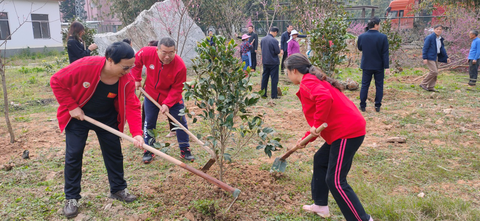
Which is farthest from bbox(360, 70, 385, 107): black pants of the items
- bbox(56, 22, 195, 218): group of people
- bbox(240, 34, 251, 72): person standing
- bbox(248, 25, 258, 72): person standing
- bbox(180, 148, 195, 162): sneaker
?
bbox(248, 25, 258, 72): person standing

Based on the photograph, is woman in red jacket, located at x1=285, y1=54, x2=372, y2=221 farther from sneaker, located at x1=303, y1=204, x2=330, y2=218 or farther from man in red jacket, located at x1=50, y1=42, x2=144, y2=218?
man in red jacket, located at x1=50, y1=42, x2=144, y2=218

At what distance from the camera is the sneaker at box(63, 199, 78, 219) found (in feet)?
9.67

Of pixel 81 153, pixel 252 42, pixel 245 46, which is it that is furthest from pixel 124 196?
pixel 252 42

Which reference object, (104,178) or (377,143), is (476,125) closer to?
(377,143)

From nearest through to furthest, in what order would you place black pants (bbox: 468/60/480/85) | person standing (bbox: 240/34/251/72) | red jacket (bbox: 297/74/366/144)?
red jacket (bbox: 297/74/366/144)
black pants (bbox: 468/60/480/85)
person standing (bbox: 240/34/251/72)

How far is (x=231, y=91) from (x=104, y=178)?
1.88 meters

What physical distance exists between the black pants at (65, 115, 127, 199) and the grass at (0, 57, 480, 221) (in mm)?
238

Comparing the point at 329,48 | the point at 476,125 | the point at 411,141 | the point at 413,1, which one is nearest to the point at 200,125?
the point at 329,48

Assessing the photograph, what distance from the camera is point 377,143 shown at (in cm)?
483

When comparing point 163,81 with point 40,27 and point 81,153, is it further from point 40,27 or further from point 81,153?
point 40,27

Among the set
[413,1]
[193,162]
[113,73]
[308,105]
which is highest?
[413,1]

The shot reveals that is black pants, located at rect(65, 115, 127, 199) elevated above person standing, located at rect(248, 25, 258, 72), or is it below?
below

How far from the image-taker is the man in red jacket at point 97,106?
2.77 meters

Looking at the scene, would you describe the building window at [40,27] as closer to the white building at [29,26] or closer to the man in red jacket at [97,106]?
the white building at [29,26]
